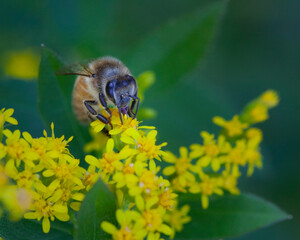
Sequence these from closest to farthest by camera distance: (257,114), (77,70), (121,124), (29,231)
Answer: (29,231)
(121,124)
(77,70)
(257,114)

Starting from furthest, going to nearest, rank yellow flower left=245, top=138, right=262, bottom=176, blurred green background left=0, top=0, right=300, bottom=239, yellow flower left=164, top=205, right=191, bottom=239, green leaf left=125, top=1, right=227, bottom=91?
blurred green background left=0, top=0, right=300, bottom=239 < green leaf left=125, top=1, right=227, bottom=91 < yellow flower left=245, top=138, right=262, bottom=176 < yellow flower left=164, top=205, right=191, bottom=239

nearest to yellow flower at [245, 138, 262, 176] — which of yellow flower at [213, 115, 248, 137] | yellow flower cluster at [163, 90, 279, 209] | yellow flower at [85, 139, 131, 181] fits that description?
yellow flower cluster at [163, 90, 279, 209]

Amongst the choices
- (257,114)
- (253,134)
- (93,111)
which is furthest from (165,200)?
(257,114)

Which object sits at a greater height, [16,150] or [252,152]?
[252,152]

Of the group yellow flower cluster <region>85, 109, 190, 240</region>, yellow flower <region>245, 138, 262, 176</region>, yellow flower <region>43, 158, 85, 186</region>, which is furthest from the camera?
yellow flower <region>245, 138, 262, 176</region>

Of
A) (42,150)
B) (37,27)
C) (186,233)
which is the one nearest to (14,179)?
(42,150)

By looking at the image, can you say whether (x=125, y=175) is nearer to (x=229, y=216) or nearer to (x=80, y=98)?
(x=80, y=98)

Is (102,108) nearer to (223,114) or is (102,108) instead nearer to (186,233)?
(186,233)

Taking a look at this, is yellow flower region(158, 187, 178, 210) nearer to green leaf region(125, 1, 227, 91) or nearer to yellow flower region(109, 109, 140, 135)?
yellow flower region(109, 109, 140, 135)
